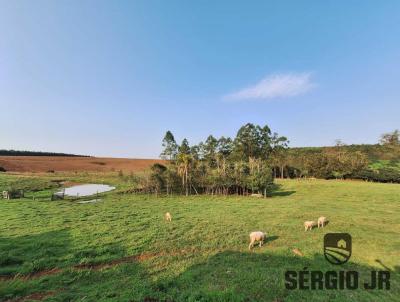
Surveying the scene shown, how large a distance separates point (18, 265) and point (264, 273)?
9.62 m

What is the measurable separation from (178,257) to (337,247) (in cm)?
755

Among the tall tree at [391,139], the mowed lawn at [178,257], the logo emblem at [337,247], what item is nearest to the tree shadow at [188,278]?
the mowed lawn at [178,257]

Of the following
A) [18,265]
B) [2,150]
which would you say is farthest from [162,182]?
[2,150]

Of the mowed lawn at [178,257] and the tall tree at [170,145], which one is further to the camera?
the tall tree at [170,145]

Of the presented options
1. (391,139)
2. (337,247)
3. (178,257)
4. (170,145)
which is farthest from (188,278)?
(391,139)

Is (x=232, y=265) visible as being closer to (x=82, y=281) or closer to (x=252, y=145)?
(x=82, y=281)

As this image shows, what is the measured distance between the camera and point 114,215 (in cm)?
1917

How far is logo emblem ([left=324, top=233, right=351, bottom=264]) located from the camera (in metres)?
9.10

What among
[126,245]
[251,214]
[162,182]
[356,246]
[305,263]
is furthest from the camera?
[162,182]

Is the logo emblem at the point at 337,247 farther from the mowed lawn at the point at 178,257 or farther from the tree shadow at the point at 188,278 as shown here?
the tree shadow at the point at 188,278

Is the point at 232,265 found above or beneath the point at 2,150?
beneath

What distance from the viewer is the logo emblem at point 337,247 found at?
9103 millimetres

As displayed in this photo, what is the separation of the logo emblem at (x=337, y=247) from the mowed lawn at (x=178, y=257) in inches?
11.7

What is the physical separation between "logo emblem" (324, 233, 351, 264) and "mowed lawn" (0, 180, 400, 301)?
11.7 inches
